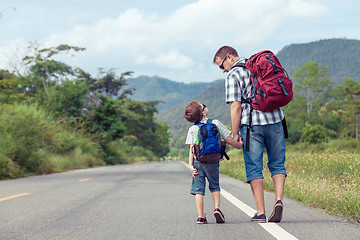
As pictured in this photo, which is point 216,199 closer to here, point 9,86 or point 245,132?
point 245,132

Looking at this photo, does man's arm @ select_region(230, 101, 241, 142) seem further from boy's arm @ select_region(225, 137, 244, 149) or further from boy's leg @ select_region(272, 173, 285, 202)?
boy's leg @ select_region(272, 173, 285, 202)

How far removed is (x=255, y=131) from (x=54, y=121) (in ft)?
81.8

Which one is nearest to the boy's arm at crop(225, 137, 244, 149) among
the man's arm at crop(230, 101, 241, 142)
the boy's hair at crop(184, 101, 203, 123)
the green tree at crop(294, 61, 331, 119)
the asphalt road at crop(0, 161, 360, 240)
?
the man's arm at crop(230, 101, 241, 142)


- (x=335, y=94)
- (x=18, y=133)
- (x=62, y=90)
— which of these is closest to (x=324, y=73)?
(x=335, y=94)

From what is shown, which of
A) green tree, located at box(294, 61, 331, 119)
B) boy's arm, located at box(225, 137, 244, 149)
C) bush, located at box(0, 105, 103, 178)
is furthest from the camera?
green tree, located at box(294, 61, 331, 119)

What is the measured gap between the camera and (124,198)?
8.71m

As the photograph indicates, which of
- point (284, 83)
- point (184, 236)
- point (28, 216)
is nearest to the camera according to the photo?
point (184, 236)

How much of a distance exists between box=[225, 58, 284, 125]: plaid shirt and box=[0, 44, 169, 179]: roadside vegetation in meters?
12.2

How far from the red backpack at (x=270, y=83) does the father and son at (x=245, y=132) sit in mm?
200

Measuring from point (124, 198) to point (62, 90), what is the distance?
32027 mm

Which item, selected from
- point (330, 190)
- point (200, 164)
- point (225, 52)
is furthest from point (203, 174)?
point (330, 190)

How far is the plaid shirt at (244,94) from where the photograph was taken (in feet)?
17.8

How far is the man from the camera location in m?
5.43

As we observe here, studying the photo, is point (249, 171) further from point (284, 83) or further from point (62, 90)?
point (62, 90)
